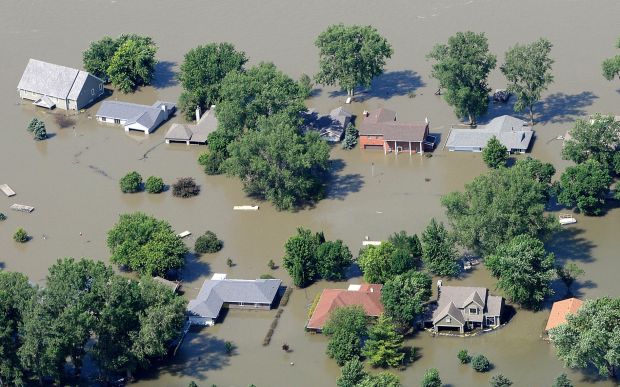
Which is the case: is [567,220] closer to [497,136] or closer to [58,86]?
[497,136]

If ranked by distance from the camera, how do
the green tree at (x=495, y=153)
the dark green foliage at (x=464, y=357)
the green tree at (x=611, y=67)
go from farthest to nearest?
1. the green tree at (x=611, y=67)
2. the green tree at (x=495, y=153)
3. the dark green foliage at (x=464, y=357)

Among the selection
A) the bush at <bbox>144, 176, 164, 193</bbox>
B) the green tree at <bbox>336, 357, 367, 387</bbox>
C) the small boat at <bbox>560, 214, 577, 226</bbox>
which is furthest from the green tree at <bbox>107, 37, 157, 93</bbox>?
the green tree at <bbox>336, 357, 367, 387</bbox>

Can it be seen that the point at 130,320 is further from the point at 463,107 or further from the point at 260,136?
the point at 463,107

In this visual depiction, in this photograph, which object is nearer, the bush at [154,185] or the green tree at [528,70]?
the bush at [154,185]

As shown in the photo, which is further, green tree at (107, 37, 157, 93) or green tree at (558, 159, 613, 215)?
green tree at (107, 37, 157, 93)

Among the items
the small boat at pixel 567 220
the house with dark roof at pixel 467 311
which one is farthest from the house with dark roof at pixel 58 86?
the house with dark roof at pixel 467 311

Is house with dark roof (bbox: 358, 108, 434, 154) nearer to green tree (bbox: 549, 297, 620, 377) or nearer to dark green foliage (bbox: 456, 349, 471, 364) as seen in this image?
dark green foliage (bbox: 456, 349, 471, 364)

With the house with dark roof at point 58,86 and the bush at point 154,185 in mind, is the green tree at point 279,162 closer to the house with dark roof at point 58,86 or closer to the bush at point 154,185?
the bush at point 154,185

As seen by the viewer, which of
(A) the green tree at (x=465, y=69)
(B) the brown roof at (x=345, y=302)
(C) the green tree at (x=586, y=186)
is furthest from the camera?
(A) the green tree at (x=465, y=69)
